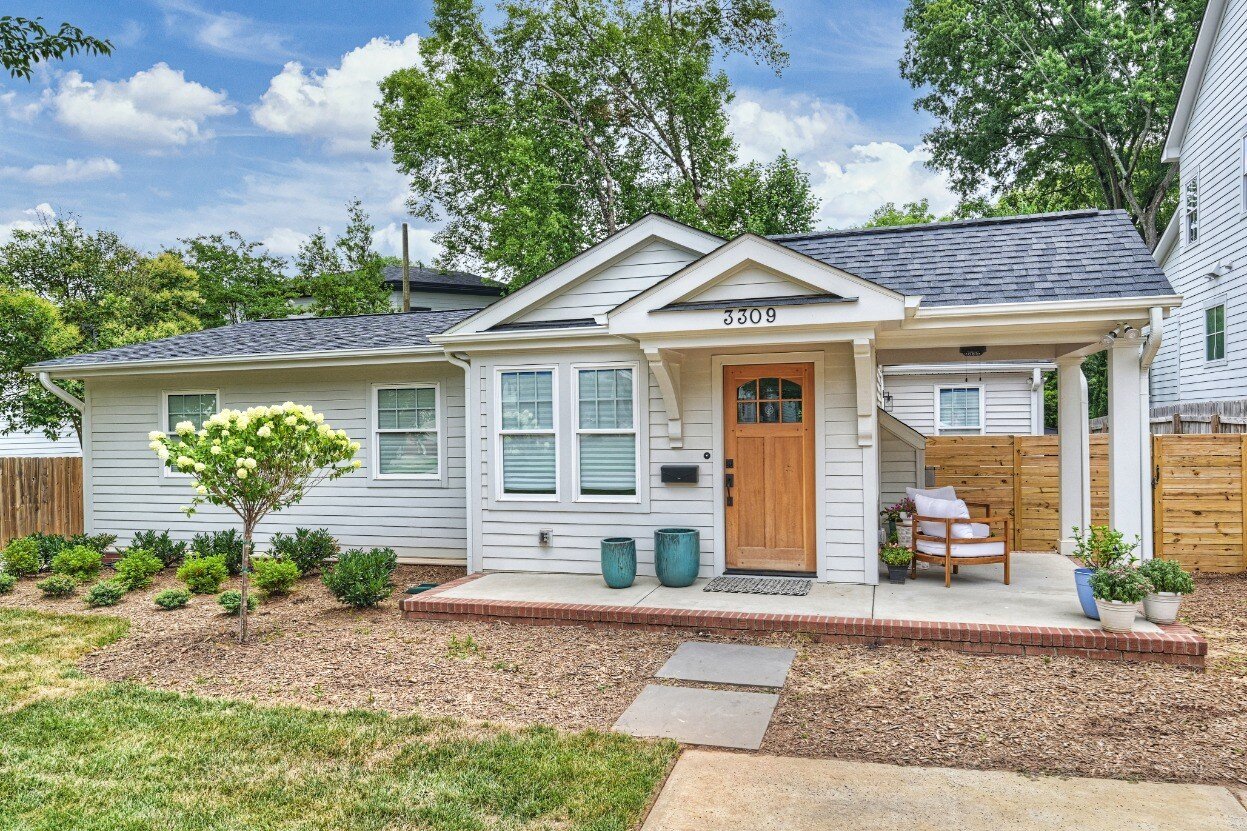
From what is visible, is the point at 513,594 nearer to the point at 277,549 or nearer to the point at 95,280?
the point at 277,549

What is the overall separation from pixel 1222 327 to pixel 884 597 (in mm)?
9479

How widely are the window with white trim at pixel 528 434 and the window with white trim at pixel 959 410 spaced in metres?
11.1

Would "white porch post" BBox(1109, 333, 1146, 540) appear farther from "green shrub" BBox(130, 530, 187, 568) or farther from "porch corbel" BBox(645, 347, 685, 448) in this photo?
"green shrub" BBox(130, 530, 187, 568)

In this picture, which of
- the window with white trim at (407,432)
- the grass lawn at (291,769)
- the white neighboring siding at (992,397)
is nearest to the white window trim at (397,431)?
the window with white trim at (407,432)

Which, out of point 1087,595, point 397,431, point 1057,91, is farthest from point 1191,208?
point 397,431

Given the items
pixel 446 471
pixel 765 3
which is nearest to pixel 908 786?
pixel 446 471

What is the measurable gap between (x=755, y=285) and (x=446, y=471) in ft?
15.0

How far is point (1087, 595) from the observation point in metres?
5.54

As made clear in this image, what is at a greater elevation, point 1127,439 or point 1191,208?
point 1191,208

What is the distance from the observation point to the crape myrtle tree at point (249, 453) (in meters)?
5.54

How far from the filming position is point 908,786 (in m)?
3.42

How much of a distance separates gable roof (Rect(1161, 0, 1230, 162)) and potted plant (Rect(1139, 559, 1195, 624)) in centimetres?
1100

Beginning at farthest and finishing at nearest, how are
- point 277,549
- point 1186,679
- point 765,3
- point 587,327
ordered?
point 765,3
point 277,549
point 587,327
point 1186,679

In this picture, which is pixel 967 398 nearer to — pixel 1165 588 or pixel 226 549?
pixel 1165 588
